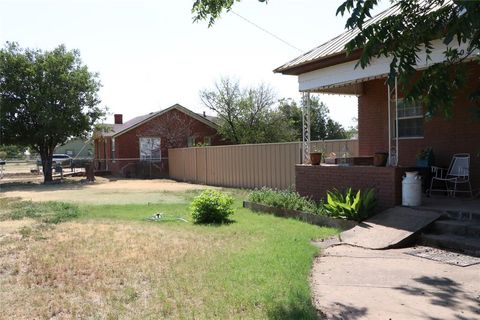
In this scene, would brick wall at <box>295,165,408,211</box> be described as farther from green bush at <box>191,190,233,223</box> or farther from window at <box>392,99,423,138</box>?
window at <box>392,99,423,138</box>

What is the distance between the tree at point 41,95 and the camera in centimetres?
2628

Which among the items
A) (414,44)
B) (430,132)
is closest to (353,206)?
(430,132)

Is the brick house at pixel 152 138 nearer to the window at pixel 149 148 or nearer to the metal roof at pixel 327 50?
the window at pixel 149 148

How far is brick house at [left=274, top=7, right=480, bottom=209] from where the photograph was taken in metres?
9.69

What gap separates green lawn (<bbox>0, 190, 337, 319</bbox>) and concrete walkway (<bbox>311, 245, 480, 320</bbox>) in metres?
0.28

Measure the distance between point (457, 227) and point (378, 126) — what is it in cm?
562

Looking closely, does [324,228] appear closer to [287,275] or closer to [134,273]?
[287,275]

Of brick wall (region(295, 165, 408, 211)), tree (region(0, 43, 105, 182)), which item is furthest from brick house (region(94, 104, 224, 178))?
brick wall (region(295, 165, 408, 211))

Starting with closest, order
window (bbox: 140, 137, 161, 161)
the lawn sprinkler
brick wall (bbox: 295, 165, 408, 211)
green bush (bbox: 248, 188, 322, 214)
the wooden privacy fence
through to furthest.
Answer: brick wall (bbox: 295, 165, 408, 211), green bush (bbox: 248, 188, 322, 214), the lawn sprinkler, the wooden privacy fence, window (bbox: 140, 137, 161, 161)

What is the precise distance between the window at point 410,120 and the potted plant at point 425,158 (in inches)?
34.7

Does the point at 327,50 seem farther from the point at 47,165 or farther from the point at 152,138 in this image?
the point at 152,138

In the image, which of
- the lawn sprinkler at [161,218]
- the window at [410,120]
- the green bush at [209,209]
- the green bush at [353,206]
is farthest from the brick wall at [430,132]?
the lawn sprinkler at [161,218]

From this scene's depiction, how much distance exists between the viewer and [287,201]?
11180mm

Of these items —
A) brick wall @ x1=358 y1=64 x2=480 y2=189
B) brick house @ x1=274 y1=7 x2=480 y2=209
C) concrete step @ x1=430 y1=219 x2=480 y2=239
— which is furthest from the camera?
brick wall @ x1=358 y1=64 x2=480 y2=189
